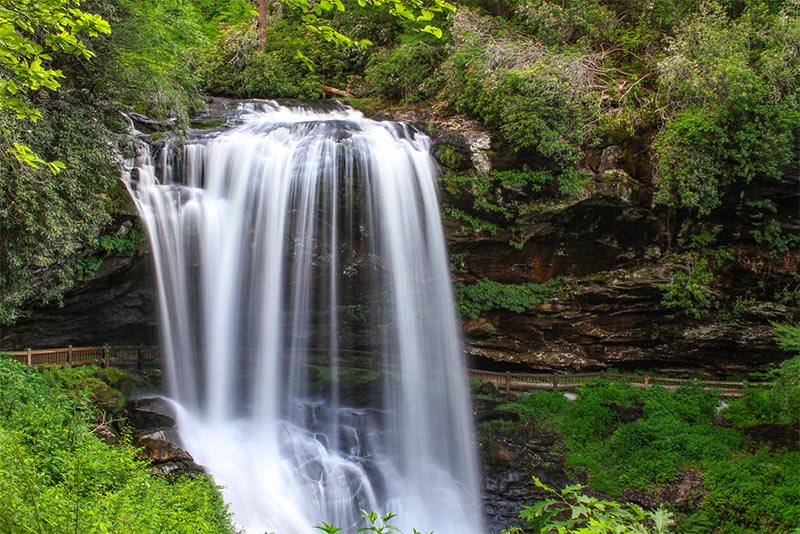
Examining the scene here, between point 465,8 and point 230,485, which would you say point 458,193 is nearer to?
point 465,8

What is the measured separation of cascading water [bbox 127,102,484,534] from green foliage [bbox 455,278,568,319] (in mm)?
687

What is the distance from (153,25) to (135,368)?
281 inches

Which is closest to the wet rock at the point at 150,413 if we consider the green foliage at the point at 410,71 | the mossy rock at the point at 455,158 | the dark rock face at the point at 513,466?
the dark rock face at the point at 513,466

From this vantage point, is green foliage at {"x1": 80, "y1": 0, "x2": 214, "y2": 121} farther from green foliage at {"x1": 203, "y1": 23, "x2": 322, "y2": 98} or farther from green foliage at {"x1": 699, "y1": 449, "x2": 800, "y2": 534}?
green foliage at {"x1": 699, "y1": 449, "x2": 800, "y2": 534}

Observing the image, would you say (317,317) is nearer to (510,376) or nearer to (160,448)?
(160,448)

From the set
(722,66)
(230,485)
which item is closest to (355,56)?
(722,66)

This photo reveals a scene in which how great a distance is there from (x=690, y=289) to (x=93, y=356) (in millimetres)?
13438

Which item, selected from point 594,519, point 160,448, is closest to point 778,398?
point 594,519

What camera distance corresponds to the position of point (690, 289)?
1304 centimetres

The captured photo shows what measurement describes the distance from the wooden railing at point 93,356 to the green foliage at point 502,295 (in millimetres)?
7128

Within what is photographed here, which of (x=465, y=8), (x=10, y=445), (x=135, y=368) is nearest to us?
(x=10, y=445)

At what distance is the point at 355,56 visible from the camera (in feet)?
66.3

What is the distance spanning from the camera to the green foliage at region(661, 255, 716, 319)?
13117 millimetres

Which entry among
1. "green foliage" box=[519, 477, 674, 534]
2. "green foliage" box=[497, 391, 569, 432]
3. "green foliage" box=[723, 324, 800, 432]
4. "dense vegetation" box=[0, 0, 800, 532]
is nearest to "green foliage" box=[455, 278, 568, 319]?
"dense vegetation" box=[0, 0, 800, 532]
